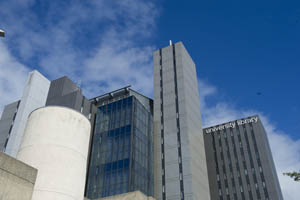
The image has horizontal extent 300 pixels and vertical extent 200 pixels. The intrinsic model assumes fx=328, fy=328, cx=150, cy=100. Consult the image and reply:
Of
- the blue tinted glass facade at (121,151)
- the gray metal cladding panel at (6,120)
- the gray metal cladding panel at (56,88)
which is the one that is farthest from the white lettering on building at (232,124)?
the gray metal cladding panel at (6,120)

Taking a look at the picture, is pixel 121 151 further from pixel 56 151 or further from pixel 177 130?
pixel 56 151

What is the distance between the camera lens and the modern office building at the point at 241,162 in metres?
94.1

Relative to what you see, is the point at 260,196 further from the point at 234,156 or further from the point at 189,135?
the point at 189,135

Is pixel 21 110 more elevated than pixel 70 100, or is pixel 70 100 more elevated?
pixel 21 110

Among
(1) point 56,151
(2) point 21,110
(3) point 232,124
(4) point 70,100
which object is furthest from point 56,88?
(1) point 56,151

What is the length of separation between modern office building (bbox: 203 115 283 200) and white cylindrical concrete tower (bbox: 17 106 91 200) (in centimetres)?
7481

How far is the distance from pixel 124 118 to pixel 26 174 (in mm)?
43217

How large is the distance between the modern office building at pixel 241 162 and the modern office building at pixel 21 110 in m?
55.3

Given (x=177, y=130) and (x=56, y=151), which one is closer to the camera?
(x=56, y=151)

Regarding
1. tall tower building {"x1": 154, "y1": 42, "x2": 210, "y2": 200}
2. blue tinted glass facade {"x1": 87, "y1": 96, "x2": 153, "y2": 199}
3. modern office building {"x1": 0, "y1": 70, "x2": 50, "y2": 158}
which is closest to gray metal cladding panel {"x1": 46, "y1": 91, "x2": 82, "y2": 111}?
modern office building {"x1": 0, "y1": 70, "x2": 50, "y2": 158}

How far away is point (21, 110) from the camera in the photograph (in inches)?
3275

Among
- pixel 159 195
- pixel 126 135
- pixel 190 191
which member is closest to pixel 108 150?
pixel 126 135

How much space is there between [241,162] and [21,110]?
6512cm

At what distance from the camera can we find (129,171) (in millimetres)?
60219
